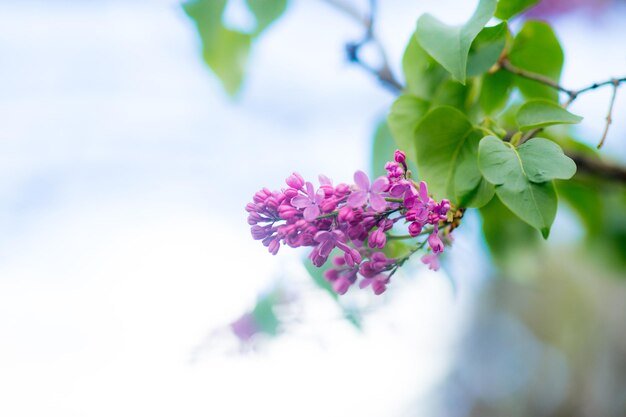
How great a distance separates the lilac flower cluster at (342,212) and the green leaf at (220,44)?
0.30 m

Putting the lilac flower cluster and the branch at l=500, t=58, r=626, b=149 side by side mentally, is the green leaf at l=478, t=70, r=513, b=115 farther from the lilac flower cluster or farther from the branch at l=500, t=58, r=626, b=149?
the lilac flower cluster

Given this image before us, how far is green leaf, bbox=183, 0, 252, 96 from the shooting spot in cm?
53

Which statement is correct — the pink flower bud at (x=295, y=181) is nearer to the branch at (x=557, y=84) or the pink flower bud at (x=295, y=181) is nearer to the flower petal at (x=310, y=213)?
the flower petal at (x=310, y=213)

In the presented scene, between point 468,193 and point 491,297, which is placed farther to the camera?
point 491,297

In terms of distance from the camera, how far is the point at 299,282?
53cm

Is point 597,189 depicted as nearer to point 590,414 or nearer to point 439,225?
point 439,225

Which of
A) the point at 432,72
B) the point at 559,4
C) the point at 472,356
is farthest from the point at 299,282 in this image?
the point at 472,356

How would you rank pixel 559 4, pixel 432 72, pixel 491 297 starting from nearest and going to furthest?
pixel 432 72 < pixel 559 4 < pixel 491 297

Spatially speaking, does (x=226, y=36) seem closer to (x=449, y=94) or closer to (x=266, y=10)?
(x=266, y=10)

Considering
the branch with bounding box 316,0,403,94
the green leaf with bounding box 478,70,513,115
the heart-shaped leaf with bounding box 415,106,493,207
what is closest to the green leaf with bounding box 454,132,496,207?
the heart-shaped leaf with bounding box 415,106,493,207

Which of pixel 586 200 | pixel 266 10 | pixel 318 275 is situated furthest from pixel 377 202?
pixel 586 200

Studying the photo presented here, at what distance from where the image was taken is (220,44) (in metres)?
0.60

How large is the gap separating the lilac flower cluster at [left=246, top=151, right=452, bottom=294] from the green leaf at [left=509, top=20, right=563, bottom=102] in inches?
7.2

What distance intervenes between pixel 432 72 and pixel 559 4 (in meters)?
0.77
